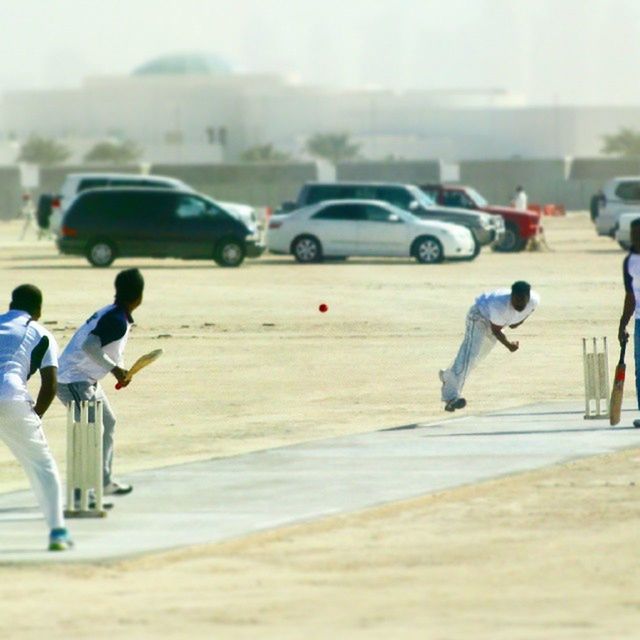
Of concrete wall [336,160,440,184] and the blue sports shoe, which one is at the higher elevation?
the blue sports shoe

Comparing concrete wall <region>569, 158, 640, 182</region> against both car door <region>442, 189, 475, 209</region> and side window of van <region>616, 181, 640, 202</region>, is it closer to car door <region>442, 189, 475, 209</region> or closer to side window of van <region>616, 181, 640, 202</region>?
car door <region>442, 189, 475, 209</region>

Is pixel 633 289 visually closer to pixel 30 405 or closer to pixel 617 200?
pixel 30 405

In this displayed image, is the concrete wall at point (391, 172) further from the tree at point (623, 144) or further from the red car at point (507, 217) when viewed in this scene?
the tree at point (623, 144)

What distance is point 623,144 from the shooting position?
162 metres

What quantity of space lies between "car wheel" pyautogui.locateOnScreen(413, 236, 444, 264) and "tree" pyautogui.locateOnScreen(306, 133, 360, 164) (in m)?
121

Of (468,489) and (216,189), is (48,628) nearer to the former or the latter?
(468,489)

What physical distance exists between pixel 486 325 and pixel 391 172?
79.0m

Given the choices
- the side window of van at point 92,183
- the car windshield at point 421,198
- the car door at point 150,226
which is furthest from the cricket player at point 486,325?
the side window of van at point 92,183

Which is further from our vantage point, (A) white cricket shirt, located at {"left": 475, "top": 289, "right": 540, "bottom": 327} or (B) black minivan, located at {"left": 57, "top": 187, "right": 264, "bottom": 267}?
(B) black minivan, located at {"left": 57, "top": 187, "right": 264, "bottom": 267}

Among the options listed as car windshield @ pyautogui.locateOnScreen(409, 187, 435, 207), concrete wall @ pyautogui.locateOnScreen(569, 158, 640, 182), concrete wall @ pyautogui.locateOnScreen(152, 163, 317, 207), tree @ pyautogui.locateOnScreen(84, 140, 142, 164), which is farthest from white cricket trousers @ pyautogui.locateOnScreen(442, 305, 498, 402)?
tree @ pyautogui.locateOnScreen(84, 140, 142, 164)

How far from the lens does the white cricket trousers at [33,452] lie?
39.3 feet

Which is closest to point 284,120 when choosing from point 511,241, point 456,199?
point 456,199

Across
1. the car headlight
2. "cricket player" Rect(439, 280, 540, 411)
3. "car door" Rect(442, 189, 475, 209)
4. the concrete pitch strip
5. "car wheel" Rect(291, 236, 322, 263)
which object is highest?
"cricket player" Rect(439, 280, 540, 411)

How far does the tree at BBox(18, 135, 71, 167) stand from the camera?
161 meters
